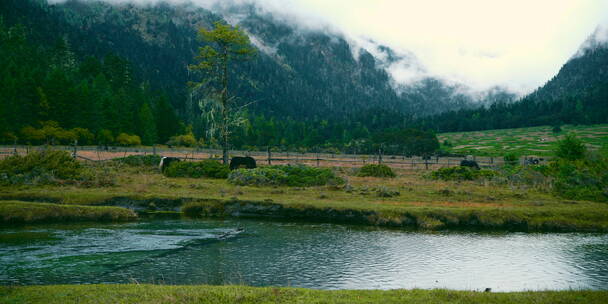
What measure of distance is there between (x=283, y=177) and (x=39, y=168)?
744 inches

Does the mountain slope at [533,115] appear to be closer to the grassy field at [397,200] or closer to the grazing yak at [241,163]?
the grassy field at [397,200]

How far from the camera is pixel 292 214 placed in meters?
27.4

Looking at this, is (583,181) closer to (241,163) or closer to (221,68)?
(241,163)

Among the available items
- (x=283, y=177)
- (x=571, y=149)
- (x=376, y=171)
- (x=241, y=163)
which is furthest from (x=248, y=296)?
(x=571, y=149)

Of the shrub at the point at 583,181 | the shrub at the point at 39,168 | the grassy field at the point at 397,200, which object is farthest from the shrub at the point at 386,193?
the shrub at the point at 39,168

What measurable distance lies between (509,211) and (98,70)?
123631 millimetres

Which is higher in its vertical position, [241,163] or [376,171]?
[241,163]

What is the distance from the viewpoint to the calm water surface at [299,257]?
15.0 meters

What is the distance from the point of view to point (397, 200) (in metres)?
31.0

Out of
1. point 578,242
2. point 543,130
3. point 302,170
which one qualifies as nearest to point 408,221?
point 578,242

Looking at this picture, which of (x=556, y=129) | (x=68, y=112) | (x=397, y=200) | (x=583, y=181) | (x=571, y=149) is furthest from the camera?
(x=556, y=129)

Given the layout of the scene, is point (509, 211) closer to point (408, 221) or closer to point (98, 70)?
point (408, 221)

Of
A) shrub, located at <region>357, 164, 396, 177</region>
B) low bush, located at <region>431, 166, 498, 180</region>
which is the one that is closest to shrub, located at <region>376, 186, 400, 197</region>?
shrub, located at <region>357, 164, 396, 177</region>

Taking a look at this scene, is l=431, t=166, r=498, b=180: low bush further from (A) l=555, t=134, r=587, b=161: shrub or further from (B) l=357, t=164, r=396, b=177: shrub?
(A) l=555, t=134, r=587, b=161: shrub
